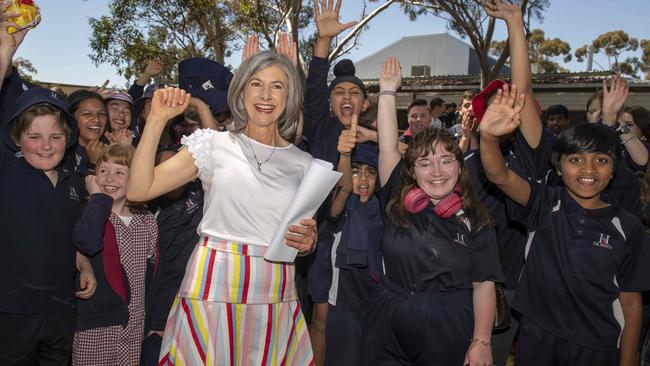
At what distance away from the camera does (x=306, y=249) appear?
2.48 meters

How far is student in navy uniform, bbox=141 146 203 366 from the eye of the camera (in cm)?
357

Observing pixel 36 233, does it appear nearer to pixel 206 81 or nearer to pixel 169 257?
pixel 169 257

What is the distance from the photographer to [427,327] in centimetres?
269

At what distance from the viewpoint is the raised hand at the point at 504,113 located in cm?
259

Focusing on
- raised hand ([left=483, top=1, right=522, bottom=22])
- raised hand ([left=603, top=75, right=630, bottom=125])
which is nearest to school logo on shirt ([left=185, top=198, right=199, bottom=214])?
raised hand ([left=483, top=1, right=522, bottom=22])

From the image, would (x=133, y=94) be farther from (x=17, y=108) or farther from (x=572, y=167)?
(x=572, y=167)

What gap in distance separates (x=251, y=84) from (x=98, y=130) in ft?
8.01

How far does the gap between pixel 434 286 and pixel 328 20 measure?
1730mm

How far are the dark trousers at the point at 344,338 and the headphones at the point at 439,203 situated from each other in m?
1.22

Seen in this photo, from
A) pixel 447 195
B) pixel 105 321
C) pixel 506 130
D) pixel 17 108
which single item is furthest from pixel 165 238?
pixel 506 130

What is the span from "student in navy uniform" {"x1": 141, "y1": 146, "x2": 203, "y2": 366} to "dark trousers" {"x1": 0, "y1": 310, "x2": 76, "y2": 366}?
576 mm

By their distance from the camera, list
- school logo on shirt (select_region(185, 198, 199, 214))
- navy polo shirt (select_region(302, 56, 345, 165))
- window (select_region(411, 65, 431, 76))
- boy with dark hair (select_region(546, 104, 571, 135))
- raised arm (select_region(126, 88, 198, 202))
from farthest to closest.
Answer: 1. window (select_region(411, 65, 431, 76))
2. boy with dark hair (select_region(546, 104, 571, 135))
3. school logo on shirt (select_region(185, 198, 199, 214))
4. navy polo shirt (select_region(302, 56, 345, 165))
5. raised arm (select_region(126, 88, 198, 202))

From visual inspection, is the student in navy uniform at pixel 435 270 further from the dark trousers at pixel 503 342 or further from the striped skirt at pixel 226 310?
the dark trousers at pixel 503 342

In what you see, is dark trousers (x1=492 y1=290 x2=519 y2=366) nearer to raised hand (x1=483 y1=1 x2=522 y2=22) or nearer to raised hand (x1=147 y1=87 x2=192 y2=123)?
raised hand (x1=483 y1=1 x2=522 y2=22)
